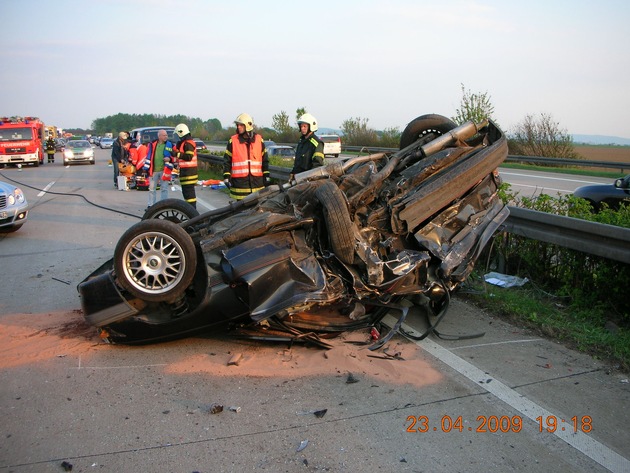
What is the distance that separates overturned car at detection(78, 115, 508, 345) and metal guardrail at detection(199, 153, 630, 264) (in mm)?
834

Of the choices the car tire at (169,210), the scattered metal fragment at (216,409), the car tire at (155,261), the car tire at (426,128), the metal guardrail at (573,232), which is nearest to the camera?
the scattered metal fragment at (216,409)

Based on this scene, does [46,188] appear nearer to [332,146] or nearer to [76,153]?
[76,153]

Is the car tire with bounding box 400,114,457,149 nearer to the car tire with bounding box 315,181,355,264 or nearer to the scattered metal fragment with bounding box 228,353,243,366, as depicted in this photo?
the car tire with bounding box 315,181,355,264

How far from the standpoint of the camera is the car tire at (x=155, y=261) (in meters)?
4.38

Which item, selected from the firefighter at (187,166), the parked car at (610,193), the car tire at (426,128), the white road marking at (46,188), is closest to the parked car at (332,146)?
the white road marking at (46,188)

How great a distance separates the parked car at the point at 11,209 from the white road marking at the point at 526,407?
298 inches

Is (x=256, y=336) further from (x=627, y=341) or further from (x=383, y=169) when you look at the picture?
(x=627, y=341)

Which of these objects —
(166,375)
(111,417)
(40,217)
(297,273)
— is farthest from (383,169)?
(40,217)

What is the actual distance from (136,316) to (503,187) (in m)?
4.94

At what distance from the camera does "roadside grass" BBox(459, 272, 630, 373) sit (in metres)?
4.46

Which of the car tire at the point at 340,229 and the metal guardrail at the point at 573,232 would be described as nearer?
the car tire at the point at 340,229

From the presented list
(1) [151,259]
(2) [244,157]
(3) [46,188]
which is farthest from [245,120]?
(3) [46,188]

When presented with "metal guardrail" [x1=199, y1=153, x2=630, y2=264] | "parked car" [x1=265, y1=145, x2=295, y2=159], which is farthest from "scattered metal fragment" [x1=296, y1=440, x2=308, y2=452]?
"parked car" [x1=265, y1=145, x2=295, y2=159]

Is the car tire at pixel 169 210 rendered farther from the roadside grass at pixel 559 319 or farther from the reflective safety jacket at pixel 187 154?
the reflective safety jacket at pixel 187 154
